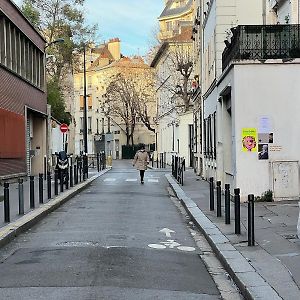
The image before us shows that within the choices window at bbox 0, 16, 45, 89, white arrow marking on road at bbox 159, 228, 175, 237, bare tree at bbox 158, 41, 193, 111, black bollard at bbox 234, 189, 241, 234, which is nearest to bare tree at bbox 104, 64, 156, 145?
bare tree at bbox 158, 41, 193, 111

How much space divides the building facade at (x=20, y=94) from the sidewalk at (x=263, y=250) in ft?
44.2

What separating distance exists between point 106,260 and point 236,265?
189 centimetres

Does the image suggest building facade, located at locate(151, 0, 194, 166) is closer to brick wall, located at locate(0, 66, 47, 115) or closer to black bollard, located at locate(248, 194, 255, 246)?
brick wall, located at locate(0, 66, 47, 115)

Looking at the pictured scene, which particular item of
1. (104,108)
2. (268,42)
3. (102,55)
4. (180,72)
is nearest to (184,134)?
(180,72)

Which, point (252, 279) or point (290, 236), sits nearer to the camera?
point (252, 279)

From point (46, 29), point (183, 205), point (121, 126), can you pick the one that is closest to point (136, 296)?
point (183, 205)

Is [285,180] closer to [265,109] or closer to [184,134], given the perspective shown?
[265,109]

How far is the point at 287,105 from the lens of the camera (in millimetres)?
16688

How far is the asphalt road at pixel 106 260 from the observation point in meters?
7.30

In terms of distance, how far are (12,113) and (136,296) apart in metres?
22.2

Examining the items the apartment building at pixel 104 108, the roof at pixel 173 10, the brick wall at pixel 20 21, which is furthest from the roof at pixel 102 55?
the brick wall at pixel 20 21

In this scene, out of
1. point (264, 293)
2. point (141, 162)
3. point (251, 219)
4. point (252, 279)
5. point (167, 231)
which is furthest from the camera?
point (141, 162)

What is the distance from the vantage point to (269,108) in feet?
54.9

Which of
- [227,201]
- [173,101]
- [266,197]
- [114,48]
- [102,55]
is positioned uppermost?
[114,48]
